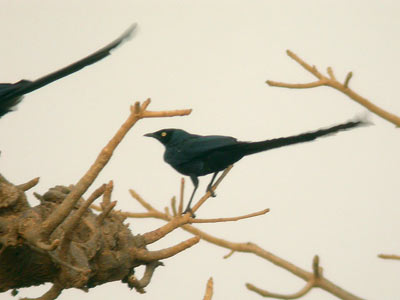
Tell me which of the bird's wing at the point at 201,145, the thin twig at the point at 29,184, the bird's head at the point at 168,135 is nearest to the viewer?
the thin twig at the point at 29,184

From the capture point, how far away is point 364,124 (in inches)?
176

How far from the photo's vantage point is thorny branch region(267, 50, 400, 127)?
4.44 metres

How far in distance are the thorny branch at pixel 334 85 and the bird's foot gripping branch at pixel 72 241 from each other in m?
1.34

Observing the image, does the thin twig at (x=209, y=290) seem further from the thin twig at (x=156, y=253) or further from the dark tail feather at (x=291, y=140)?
the dark tail feather at (x=291, y=140)

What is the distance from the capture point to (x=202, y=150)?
6789mm

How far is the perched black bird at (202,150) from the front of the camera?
240 inches

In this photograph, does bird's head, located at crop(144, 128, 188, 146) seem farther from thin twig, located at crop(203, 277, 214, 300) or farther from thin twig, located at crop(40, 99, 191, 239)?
thin twig, located at crop(203, 277, 214, 300)

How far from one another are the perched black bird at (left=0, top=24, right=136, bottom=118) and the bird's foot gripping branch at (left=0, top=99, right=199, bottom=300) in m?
0.79

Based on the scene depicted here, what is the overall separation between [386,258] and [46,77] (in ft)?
8.40

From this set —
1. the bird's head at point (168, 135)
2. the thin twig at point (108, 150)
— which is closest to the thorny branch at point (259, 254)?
the thin twig at point (108, 150)

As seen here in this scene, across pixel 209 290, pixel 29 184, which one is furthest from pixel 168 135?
pixel 209 290

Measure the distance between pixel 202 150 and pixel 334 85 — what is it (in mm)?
2162

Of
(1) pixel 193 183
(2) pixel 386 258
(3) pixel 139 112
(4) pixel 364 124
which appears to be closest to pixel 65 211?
(3) pixel 139 112

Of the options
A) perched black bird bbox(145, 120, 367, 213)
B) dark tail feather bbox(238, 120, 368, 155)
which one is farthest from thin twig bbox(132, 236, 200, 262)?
perched black bird bbox(145, 120, 367, 213)
